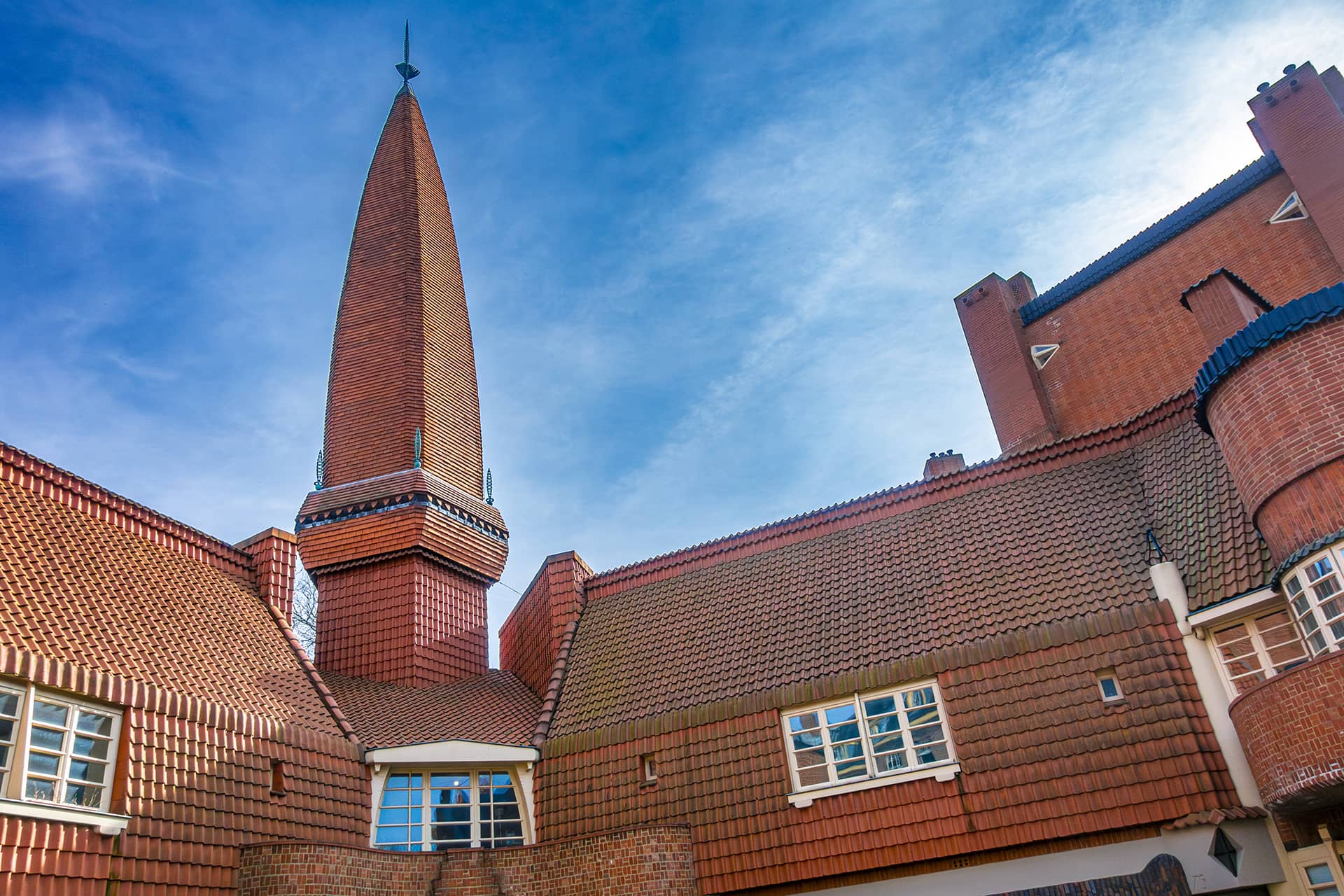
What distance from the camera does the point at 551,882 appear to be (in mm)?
14227

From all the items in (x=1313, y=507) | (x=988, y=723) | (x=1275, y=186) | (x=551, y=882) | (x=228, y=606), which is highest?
(x=1275, y=186)

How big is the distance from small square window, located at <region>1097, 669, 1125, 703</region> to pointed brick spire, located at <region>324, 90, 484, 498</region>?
14.3 metres

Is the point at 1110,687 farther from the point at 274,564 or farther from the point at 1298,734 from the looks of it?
the point at 274,564

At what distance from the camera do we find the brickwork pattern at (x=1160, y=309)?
69.9ft

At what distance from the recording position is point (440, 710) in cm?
1798

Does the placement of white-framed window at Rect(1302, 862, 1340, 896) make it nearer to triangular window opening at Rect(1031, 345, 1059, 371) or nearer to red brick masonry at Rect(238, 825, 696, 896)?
red brick masonry at Rect(238, 825, 696, 896)

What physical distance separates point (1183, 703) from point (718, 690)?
661cm

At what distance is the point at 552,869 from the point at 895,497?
28.0 ft

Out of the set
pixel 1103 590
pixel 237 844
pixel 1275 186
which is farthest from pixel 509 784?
pixel 1275 186

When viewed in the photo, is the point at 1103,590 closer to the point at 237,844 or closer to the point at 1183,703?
the point at 1183,703

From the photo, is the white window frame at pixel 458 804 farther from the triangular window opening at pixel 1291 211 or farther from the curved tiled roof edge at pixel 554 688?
the triangular window opening at pixel 1291 211

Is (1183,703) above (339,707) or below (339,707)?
below

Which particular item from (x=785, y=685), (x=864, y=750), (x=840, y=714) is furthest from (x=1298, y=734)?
(x=785, y=685)

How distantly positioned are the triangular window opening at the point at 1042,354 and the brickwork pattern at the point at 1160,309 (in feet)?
0.52
